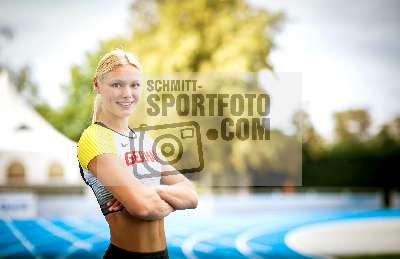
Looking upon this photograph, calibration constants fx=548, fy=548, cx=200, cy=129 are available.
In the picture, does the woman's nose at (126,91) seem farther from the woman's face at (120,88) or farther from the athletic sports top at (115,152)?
the athletic sports top at (115,152)

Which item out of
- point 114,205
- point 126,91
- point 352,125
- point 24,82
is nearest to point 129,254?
point 114,205

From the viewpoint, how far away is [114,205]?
189 cm

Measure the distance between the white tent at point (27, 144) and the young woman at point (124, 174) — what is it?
2.47 m

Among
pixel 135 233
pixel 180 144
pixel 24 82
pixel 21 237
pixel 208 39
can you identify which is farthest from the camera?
pixel 208 39

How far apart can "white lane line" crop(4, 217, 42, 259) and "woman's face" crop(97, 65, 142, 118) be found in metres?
3.01

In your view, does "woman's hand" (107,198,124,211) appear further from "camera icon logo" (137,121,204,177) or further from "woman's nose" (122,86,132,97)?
"camera icon logo" (137,121,204,177)

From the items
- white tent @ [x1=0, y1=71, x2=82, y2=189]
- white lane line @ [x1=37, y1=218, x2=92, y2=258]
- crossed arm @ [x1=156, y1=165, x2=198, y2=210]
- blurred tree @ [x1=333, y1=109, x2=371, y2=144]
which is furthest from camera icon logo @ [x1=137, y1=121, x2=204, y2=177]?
blurred tree @ [x1=333, y1=109, x2=371, y2=144]

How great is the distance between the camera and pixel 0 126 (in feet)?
15.2

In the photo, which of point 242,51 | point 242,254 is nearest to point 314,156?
point 242,51

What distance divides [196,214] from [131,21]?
2008 mm

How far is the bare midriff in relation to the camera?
1886 mm

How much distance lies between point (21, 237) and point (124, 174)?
10.7 ft

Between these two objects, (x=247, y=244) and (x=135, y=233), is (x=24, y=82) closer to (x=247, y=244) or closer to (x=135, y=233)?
(x=247, y=244)

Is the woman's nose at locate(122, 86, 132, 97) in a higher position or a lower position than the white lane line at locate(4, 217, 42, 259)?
higher
